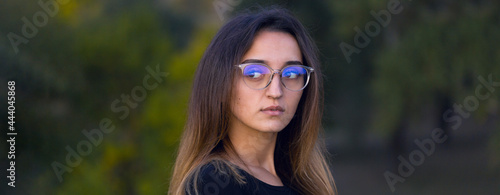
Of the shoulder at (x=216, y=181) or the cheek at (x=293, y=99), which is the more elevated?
the cheek at (x=293, y=99)

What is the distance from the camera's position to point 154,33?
23.5 ft

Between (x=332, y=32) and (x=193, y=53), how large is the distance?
11.3 ft

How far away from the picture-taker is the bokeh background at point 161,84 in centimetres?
613

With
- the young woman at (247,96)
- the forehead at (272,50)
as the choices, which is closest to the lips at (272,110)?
the young woman at (247,96)

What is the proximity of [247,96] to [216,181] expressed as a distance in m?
0.28

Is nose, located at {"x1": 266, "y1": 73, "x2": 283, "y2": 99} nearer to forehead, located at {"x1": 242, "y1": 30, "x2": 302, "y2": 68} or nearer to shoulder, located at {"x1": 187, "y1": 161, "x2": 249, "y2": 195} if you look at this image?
forehead, located at {"x1": 242, "y1": 30, "x2": 302, "y2": 68}

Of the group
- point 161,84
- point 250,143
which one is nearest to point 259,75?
point 250,143

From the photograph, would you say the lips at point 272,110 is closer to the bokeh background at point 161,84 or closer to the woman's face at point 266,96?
the woman's face at point 266,96

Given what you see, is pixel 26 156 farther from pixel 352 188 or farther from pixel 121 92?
pixel 352 188

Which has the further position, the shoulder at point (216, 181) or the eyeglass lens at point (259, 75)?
the eyeglass lens at point (259, 75)

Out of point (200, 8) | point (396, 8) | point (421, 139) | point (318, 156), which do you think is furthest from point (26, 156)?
point (421, 139)

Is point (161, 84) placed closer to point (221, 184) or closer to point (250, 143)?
point (250, 143)

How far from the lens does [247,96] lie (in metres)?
1.52

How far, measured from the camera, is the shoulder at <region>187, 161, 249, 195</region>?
1.33m
